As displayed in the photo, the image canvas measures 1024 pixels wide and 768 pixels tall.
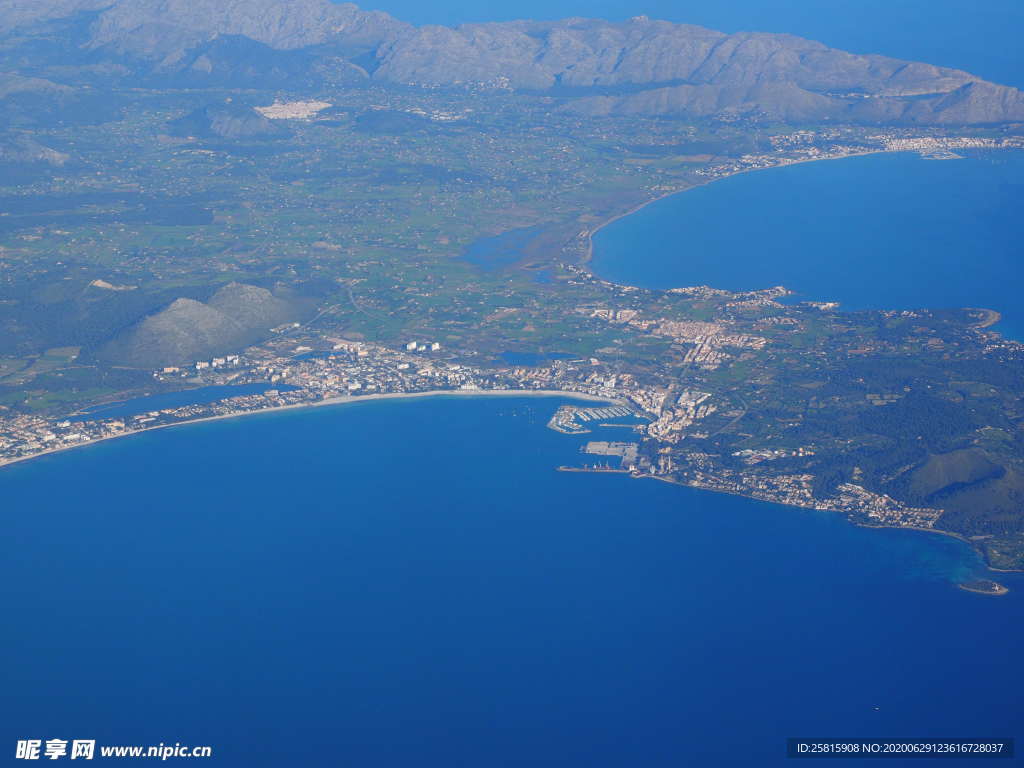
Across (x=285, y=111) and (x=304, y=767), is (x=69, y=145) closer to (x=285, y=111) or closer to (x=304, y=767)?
(x=285, y=111)

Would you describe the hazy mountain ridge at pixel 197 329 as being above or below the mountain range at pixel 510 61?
below

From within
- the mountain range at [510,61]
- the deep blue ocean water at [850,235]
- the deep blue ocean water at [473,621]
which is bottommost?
the deep blue ocean water at [473,621]

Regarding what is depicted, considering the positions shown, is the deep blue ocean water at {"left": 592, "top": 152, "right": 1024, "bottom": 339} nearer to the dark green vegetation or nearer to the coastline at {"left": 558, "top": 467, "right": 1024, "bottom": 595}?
the dark green vegetation

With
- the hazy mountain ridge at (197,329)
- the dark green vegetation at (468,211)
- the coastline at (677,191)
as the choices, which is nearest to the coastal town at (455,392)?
the dark green vegetation at (468,211)

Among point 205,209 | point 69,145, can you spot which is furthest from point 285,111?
point 205,209

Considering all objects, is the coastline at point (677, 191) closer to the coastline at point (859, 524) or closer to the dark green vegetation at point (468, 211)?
the dark green vegetation at point (468, 211)

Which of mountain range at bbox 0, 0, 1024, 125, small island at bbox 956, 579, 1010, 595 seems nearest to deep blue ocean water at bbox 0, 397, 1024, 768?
small island at bbox 956, 579, 1010, 595

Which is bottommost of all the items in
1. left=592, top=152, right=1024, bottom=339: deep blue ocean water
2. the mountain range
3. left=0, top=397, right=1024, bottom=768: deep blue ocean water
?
left=0, top=397, right=1024, bottom=768: deep blue ocean water
